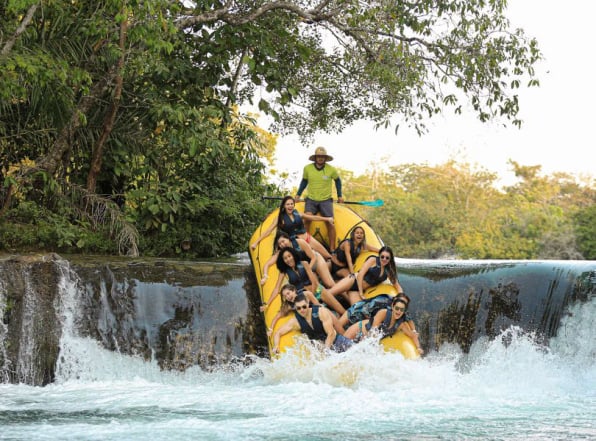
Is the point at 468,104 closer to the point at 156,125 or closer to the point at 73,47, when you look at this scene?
the point at 156,125

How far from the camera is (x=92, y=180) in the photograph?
12438 mm

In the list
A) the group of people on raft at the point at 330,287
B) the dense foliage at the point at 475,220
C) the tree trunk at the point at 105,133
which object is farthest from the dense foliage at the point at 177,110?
the dense foliage at the point at 475,220

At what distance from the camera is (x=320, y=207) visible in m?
10.0

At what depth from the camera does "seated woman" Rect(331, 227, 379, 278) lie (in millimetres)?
9047

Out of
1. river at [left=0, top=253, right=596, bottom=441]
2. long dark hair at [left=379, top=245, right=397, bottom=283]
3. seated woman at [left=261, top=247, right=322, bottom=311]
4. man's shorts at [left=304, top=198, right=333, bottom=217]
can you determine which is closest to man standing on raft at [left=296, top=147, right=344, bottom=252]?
man's shorts at [left=304, top=198, right=333, bottom=217]

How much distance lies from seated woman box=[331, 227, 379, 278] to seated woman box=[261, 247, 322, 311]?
58 centimetres

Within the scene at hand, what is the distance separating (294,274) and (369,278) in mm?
725

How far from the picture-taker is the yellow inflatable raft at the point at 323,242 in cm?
756

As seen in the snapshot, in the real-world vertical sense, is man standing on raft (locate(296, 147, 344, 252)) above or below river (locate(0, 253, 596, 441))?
above

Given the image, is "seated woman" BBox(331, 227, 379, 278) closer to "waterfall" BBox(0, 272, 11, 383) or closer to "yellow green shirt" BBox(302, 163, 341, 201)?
"yellow green shirt" BBox(302, 163, 341, 201)

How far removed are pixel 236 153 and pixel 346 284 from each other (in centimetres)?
426

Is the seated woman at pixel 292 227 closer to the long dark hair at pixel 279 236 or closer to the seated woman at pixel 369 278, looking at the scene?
the long dark hair at pixel 279 236

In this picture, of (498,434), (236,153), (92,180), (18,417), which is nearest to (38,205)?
(92,180)

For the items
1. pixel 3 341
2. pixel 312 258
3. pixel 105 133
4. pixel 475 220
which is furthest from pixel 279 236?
pixel 475 220
